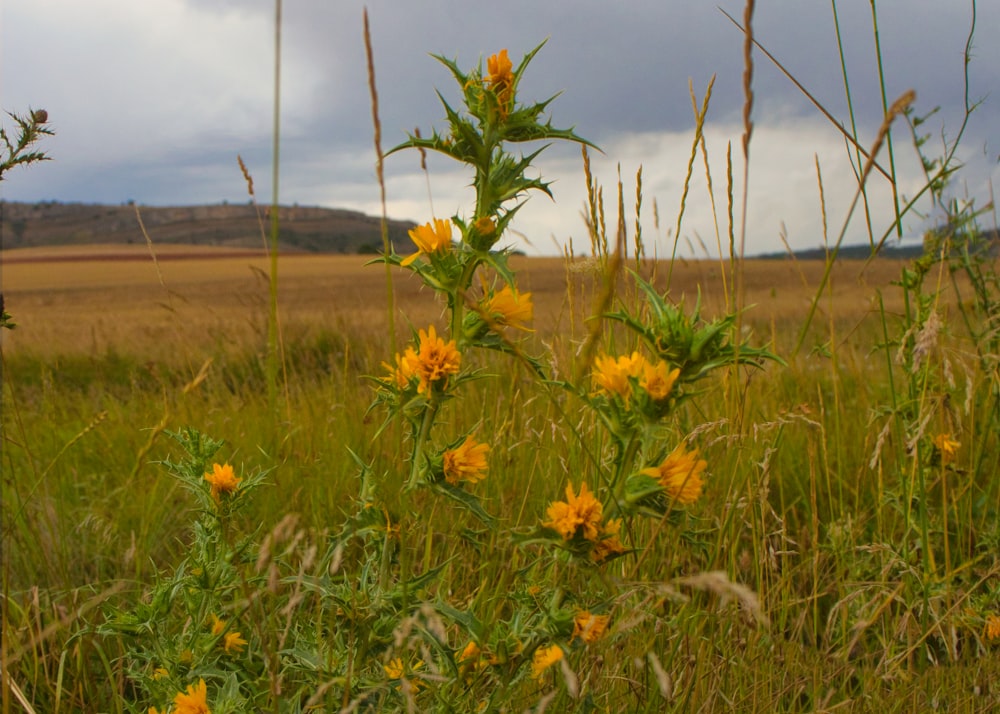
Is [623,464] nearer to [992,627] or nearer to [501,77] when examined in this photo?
[501,77]

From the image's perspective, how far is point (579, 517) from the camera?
3.30ft

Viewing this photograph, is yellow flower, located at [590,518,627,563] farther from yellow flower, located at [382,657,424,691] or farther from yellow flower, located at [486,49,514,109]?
yellow flower, located at [486,49,514,109]

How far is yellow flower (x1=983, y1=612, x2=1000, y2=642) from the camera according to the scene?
1.86 meters

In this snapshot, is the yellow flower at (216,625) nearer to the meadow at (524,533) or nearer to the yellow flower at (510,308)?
the meadow at (524,533)

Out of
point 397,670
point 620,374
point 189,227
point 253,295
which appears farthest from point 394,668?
point 189,227

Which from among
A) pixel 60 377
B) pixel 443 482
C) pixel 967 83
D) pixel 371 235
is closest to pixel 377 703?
pixel 443 482

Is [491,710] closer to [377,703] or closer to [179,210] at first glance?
[377,703]

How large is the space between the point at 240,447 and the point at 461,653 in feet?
6.63

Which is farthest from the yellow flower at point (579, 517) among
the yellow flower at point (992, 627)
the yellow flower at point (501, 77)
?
the yellow flower at point (992, 627)

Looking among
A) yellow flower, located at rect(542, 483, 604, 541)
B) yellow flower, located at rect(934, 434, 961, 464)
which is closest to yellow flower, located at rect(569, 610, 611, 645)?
yellow flower, located at rect(542, 483, 604, 541)

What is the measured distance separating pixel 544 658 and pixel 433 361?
0.51 m

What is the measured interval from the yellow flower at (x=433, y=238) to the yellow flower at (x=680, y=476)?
49cm

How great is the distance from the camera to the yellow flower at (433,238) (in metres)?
1.15

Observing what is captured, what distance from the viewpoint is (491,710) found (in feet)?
3.68
